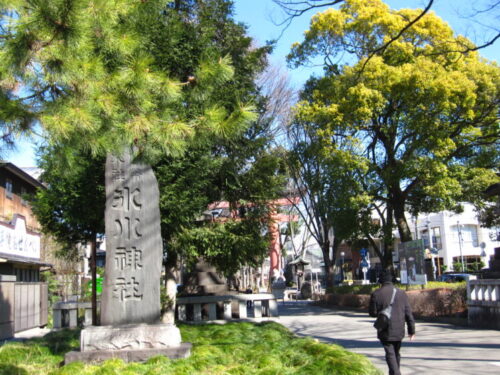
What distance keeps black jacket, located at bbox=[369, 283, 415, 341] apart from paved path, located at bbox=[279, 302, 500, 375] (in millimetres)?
1324

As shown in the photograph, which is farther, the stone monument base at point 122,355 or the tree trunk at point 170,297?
the tree trunk at point 170,297

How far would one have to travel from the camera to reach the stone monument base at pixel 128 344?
828 centimetres

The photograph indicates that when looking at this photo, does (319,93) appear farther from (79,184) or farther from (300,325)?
(79,184)

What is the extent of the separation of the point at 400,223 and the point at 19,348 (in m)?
16.0

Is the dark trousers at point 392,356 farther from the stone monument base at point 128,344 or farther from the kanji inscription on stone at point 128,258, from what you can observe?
the kanji inscription on stone at point 128,258

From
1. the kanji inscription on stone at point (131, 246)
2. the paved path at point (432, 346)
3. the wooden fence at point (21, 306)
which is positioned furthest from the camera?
the wooden fence at point (21, 306)

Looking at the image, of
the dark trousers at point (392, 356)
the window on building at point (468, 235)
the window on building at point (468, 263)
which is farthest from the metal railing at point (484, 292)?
the window on building at point (468, 235)

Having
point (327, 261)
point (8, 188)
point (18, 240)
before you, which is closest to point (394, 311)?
point (18, 240)

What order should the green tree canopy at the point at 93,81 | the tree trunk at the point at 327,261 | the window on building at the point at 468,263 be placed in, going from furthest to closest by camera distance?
the window on building at the point at 468,263 → the tree trunk at the point at 327,261 → the green tree canopy at the point at 93,81

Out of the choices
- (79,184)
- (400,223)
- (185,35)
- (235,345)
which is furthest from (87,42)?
(400,223)

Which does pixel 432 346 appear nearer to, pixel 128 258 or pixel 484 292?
pixel 484 292

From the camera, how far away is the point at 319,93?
866 inches

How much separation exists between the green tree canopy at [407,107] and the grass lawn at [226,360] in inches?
448

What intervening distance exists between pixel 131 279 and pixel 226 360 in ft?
7.09
